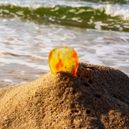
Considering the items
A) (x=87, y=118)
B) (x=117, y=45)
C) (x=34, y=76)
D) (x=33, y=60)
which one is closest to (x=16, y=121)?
(x=87, y=118)

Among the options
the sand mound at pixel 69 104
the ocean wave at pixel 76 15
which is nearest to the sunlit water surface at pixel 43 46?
the ocean wave at pixel 76 15

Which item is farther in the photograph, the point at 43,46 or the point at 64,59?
the point at 43,46

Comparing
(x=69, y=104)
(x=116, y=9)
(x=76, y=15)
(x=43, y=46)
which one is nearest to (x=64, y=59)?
(x=69, y=104)

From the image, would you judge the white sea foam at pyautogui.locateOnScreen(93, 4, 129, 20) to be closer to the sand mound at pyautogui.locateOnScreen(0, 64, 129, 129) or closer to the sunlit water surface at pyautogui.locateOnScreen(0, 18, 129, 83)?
the sunlit water surface at pyautogui.locateOnScreen(0, 18, 129, 83)

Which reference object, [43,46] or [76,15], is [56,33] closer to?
[43,46]

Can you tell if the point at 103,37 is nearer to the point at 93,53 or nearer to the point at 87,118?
the point at 93,53

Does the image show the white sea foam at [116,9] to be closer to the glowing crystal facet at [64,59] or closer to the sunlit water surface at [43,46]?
the sunlit water surface at [43,46]
